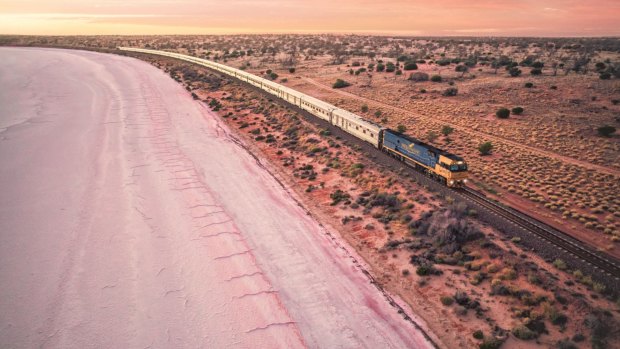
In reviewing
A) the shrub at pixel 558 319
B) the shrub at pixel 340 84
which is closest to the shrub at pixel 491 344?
the shrub at pixel 558 319

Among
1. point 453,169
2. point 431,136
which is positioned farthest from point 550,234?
point 431,136

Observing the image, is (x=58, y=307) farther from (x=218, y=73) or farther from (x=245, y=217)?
(x=218, y=73)

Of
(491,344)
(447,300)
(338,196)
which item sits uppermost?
(338,196)

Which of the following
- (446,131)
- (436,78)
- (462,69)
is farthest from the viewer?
(462,69)

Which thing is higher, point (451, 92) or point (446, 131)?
point (451, 92)

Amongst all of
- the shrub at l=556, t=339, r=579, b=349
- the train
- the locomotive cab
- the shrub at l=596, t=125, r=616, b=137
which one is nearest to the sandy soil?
the shrub at l=556, t=339, r=579, b=349

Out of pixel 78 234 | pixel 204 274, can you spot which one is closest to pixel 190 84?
pixel 78 234

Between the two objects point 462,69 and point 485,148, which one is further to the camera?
point 462,69

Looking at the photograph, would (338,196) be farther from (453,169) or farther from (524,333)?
(524,333)
